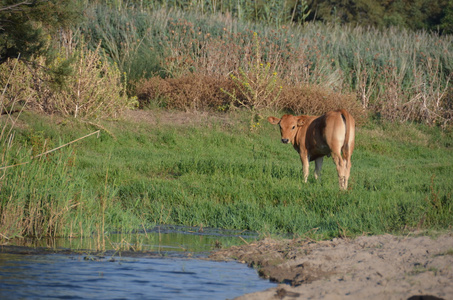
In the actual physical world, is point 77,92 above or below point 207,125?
above

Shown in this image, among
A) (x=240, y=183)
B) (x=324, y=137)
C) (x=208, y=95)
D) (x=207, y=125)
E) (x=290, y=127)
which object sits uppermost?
(x=208, y=95)

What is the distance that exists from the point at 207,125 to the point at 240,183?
22.3 ft

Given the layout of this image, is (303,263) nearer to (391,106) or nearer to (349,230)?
(349,230)

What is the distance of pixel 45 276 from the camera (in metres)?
Answer: 6.17

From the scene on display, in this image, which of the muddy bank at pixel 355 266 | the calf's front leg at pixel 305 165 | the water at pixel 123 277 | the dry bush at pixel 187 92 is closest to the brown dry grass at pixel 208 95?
the dry bush at pixel 187 92

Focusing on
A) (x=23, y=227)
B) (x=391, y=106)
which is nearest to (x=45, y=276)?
(x=23, y=227)

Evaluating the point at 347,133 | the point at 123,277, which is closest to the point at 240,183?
the point at 347,133

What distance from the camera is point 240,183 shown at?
1174 centimetres

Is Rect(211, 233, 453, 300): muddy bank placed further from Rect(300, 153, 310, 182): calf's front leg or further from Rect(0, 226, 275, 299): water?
Rect(300, 153, 310, 182): calf's front leg

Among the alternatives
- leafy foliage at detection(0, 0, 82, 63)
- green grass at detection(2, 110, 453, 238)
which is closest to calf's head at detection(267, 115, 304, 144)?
green grass at detection(2, 110, 453, 238)

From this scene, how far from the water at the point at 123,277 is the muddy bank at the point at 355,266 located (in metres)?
0.31

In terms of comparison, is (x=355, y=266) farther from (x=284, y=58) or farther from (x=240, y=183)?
(x=284, y=58)

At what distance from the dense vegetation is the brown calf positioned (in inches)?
18.9

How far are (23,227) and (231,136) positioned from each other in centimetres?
1013
